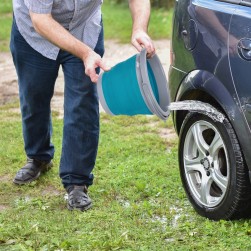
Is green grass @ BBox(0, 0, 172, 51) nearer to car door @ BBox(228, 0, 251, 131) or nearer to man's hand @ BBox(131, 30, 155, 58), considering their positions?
man's hand @ BBox(131, 30, 155, 58)

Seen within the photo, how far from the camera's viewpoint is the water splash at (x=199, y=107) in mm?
4465

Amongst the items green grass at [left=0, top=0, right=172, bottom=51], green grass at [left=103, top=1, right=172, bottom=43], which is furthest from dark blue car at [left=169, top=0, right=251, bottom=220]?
green grass at [left=103, top=1, right=172, bottom=43]

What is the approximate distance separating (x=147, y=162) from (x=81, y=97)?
135cm

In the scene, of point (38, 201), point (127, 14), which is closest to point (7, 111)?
point (38, 201)

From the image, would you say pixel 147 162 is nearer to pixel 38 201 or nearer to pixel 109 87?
pixel 38 201

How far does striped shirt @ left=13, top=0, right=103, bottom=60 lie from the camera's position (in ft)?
15.6

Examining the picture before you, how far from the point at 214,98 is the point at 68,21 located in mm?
1014

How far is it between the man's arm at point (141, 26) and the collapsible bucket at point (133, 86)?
0.28 ft

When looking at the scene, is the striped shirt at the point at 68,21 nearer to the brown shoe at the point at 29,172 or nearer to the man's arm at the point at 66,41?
the man's arm at the point at 66,41

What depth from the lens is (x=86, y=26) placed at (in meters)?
4.92

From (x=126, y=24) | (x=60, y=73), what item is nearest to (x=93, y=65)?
(x=60, y=73)

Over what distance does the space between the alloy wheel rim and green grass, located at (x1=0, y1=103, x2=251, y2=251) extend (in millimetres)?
158

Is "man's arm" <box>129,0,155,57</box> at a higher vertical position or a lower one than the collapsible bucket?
higher

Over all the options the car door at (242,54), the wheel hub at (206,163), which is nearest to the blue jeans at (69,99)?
the wheel hub at (206,163)
